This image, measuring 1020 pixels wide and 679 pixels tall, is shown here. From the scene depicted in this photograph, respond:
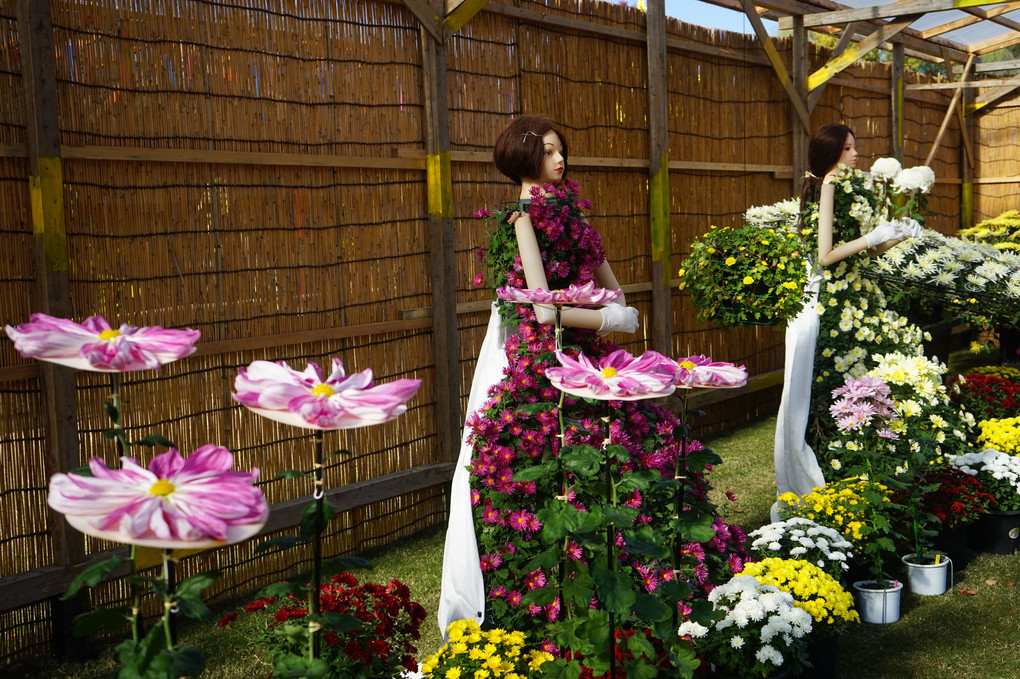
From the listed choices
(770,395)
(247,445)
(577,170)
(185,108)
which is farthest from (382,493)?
(770,395)

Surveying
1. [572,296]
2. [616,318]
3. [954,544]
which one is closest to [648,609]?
[572,296]

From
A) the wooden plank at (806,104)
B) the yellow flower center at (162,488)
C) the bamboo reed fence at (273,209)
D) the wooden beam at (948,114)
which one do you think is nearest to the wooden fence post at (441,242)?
the bamboo reed fence at (273,209)

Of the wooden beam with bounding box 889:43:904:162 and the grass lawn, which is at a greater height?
the wooden beam with bounding box 889:43:904:162

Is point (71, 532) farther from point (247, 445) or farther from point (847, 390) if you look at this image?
point (847, 390)

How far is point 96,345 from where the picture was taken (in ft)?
3.76

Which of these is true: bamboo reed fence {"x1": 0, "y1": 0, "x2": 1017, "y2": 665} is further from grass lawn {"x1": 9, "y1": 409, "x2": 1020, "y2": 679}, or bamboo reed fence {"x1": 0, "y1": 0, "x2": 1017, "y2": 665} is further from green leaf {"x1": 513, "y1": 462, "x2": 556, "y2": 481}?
green leaf {"x1": 513, "y1": 462, "x2": 556, "y2": 481}

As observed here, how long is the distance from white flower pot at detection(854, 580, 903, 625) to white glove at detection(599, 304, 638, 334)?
4.37 ft

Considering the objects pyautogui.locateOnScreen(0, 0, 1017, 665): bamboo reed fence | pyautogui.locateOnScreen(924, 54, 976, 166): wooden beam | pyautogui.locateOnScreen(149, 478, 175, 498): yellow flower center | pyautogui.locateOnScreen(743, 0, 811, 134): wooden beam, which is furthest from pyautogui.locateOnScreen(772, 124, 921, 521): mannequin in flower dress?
pyautogui.locateOnScreen(924, 54, 976, 166): wooden beam

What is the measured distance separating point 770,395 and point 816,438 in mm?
3014

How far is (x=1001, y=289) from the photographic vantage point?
438 cm

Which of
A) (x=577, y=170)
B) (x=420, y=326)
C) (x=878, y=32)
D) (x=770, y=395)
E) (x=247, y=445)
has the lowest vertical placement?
(x=770, y=395)

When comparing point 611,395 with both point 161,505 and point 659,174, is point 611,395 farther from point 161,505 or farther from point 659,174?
point 659,174

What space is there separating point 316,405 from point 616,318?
1.86 meters

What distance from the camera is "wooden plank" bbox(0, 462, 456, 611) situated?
300 cm
